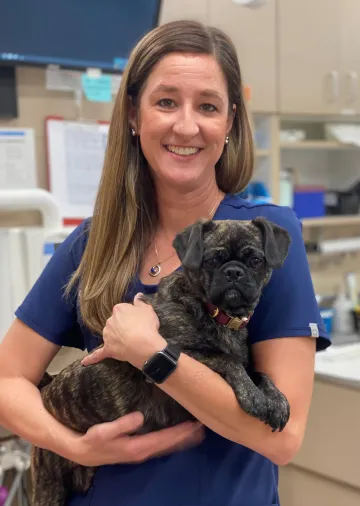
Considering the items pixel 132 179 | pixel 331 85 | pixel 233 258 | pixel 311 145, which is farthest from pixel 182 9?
pixel 233 258

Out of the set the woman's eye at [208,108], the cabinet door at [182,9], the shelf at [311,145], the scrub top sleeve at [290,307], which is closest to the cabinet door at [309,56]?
the shelf at [311,145]

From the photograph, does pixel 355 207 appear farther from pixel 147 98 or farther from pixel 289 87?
pixel 147 98

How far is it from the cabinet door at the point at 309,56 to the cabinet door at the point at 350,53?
0.04 meters

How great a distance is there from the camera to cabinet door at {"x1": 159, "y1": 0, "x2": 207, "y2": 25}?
102 inches

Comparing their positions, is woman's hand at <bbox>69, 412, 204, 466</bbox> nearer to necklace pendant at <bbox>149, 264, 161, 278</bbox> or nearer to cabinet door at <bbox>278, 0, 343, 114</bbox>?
necklace pendant at <bbox>149, 264, 161, 278</bbox>

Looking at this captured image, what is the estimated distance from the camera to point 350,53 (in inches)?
123

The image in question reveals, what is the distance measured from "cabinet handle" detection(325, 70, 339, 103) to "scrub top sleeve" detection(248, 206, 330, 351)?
6.68ft

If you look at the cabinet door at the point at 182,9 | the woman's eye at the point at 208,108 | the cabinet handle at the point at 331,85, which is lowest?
the woman's eye at the point at 208,108

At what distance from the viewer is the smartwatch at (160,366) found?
104 centimetres

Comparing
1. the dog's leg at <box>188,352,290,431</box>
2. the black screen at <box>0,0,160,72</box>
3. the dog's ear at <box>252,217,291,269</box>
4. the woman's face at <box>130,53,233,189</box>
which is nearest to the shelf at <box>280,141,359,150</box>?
the black screen at <box>0,0,160,72</box>

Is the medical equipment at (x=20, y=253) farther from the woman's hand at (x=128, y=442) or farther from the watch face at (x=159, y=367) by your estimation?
the watch face at (x=159, y=367)

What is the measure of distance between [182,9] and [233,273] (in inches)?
72.8

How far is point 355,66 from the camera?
315 centimetres

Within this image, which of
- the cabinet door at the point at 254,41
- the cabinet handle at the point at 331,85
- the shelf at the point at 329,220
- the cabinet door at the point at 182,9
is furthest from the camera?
the shelf at the point at 329,220
